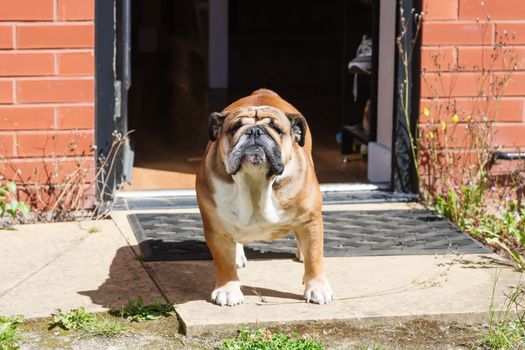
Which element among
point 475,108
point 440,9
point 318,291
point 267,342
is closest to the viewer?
point 267,342

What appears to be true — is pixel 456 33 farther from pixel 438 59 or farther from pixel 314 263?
pixel 314 263

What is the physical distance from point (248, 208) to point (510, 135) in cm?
252

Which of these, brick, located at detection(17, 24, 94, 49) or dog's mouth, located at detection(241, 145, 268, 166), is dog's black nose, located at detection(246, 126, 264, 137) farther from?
brick, located at detection(17, 24, 94, 49)

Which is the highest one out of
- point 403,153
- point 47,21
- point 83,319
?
point 47,21

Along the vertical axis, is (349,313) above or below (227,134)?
below

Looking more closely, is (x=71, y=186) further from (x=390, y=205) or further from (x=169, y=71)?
(x=169, y=71)

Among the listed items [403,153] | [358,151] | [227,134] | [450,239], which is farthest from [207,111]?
[227,134]

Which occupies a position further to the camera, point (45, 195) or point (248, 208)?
point (45, 195)

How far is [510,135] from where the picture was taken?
22.0 ft

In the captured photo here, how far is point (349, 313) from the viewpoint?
468 cm

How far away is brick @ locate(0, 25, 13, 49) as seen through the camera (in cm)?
611

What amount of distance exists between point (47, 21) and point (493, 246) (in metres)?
2.63

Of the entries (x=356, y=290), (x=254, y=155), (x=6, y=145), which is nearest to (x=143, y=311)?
(x=254, y=155)

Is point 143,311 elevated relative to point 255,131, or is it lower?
lower
